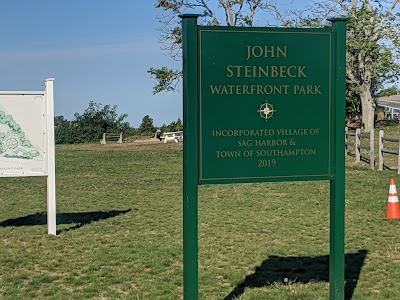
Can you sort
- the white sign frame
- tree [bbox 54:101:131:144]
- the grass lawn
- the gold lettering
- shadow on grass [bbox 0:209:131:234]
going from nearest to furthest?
the gold lettering → the grass lawn → the white sign frame → shadow on grass [bbox 0:209:131:234] → tree [bbox 54:101:131:144]

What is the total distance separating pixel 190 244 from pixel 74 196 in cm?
1047

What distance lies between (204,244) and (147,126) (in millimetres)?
42830

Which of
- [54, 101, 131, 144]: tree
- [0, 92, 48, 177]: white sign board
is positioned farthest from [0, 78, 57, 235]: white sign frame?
[54, 101, 131, 144]: tree

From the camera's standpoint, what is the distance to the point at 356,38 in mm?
35344

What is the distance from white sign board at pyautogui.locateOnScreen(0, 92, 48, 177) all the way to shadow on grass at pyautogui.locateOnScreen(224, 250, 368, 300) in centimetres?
400

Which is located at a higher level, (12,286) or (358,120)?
(358,120)

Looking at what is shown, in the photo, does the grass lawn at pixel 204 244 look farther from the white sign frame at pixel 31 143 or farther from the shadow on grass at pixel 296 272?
the white sign frame at pixel 31 143

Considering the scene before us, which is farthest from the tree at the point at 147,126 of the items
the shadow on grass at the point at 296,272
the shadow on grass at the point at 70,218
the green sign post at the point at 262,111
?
the green sign post at the point at 262,111

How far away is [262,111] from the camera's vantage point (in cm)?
534

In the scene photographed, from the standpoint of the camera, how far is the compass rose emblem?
5344 mm

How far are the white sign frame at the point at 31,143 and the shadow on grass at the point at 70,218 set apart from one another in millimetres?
1135

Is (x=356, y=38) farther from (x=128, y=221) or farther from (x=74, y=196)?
(x=128, y=221)

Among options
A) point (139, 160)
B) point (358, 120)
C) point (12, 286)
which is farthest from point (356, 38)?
point (12, 286)

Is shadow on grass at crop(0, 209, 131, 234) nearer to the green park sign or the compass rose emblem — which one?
the green park sign
